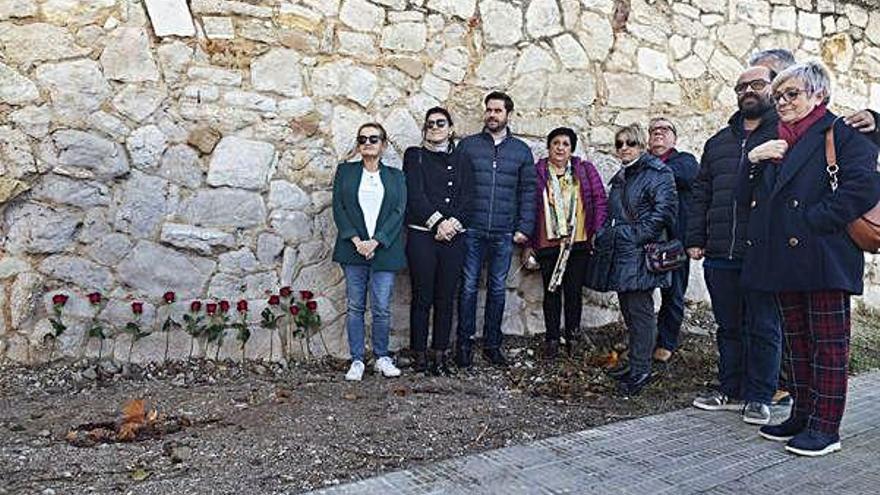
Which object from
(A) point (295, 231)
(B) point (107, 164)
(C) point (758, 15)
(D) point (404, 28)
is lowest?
(A) point (295, 231)

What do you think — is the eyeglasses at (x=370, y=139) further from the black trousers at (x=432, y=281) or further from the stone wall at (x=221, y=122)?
the black trousers at (x=432, y=281)

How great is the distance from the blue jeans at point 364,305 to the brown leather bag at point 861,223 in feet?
7.54

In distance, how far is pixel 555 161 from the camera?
4523mm

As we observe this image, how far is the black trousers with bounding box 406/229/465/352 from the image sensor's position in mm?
4156

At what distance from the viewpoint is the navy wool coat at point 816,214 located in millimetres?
2758

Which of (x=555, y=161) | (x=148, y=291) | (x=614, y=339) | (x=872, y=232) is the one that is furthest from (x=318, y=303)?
(x=872, y=232)

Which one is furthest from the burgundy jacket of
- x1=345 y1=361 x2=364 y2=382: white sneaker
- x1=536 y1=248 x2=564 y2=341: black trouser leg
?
→ x1=345 y1=361 x2=364 y2=382: white sneaker

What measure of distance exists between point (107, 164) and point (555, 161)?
2.62 meters

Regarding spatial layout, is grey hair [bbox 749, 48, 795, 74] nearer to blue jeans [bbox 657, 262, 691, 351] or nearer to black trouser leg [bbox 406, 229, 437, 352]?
blue jeans [bbox 657, 262, 691, 351]

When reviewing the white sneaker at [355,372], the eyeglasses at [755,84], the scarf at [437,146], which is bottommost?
the white sneaker at [355,372]

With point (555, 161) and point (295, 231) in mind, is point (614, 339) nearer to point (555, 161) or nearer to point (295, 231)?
point (555, 161)

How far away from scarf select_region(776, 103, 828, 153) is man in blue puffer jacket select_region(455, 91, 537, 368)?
1668 mm

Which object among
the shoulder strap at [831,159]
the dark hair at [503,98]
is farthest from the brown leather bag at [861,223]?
the dark hair at [503,98]

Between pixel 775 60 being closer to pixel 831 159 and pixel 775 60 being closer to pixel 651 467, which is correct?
pixel 831 159
